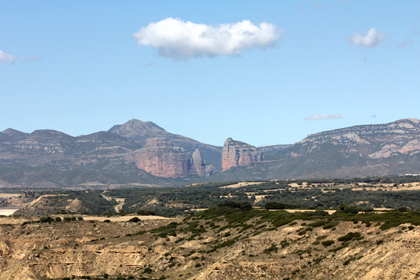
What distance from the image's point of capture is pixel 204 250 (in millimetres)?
73500

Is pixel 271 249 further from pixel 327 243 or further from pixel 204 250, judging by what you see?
pixel 204 250

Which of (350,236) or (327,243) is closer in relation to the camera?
(350,236)

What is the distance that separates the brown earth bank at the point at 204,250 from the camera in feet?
161

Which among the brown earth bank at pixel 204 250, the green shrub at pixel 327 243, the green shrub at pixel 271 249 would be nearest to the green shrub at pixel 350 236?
the brown earth bank at pixel 204 250

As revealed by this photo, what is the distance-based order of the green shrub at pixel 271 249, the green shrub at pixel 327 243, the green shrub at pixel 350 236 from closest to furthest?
the green shrub at pixel 350 236
the green shrub at pixel 327 243
the green shrub at pixel 271 249

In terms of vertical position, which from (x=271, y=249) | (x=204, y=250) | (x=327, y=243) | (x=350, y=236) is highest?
(x=350, y=236)

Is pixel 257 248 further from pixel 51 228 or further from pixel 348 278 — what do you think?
pixel 51 228

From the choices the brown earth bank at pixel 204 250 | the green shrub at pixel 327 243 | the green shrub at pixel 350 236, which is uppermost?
the green shrub at pixel 350 236

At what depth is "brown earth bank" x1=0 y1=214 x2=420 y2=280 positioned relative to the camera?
161 ft

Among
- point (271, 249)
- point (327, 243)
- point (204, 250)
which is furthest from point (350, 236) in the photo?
point (204, 250)

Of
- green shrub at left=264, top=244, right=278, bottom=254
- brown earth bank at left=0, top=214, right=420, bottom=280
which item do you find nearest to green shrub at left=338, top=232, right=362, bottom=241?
brown earth bank at left=0, top=214, right=420, bottom=280

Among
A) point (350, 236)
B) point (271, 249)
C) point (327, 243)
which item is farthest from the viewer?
point (271, 249)

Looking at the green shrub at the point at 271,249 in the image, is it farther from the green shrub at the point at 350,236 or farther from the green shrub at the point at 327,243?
the green shrub at the point at 350,236

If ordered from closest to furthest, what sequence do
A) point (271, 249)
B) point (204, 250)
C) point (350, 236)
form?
1. point (350, 236)
2. point (271, 249)
3. point (204, 250)
